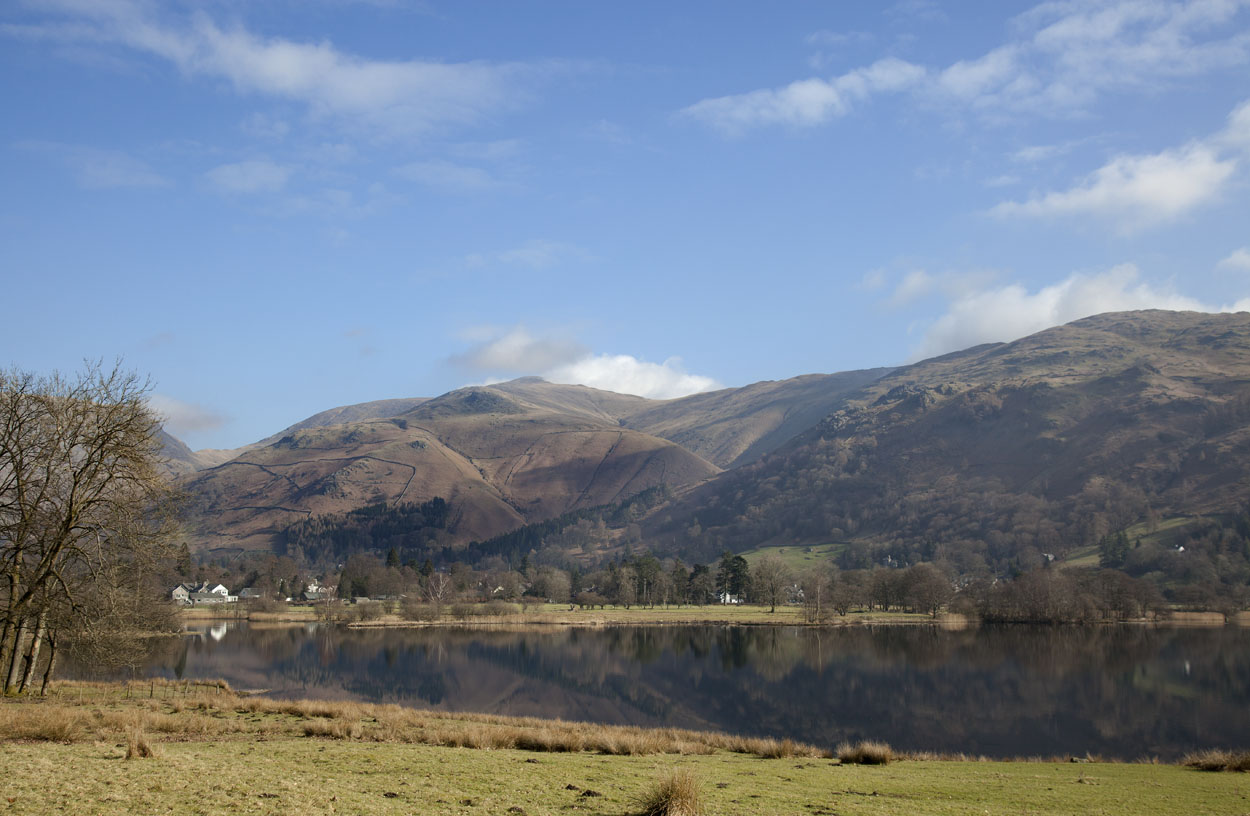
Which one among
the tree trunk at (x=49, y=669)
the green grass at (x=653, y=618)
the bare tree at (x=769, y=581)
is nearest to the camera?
the tree trunk at (x=49, y=669)

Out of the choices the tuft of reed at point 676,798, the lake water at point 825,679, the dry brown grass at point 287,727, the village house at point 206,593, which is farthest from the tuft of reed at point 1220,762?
the village house at point 206,593

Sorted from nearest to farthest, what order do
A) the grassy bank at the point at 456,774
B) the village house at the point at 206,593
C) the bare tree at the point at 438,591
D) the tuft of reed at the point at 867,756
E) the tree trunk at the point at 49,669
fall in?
the grassy bank at the point at 456,774 → the tuft of reed at the point at 867,756 → the tree trunk at the point at 49,669 → the bare tree at the point at 438,591 → the village house at the point at 206,593

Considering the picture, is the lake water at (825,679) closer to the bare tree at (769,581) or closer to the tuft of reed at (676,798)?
the tuft of reed at (676,798)

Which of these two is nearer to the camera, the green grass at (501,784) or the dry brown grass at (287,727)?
the green grass at (501,784)

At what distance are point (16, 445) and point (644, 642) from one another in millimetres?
77484

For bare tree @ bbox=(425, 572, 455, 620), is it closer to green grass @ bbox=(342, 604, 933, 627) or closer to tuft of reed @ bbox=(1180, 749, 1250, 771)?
green grass @ bbox=(342, 604, 933, 627)

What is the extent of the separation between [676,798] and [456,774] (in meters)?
6.40

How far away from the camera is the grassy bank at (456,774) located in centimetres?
1417

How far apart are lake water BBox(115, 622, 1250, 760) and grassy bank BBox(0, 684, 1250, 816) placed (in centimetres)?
1654

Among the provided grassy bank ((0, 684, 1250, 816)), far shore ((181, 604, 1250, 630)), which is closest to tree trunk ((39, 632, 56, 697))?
grassy bank ((0, 684, 1250, 816))

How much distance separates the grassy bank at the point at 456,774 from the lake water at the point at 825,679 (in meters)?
16.5

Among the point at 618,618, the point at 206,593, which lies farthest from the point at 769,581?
the point at 206,593

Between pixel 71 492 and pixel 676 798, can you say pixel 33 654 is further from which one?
pixel 676 798

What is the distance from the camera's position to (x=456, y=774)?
17859mm
